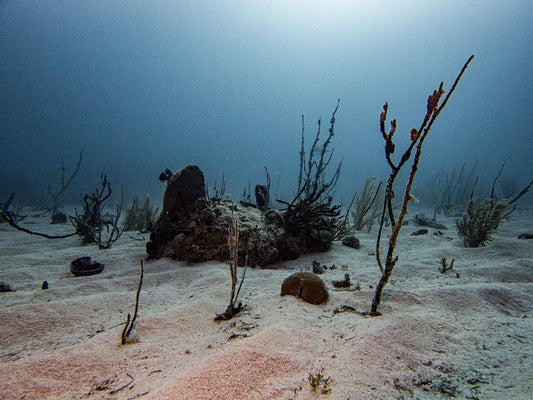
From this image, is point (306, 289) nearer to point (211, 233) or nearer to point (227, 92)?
point (211, 233)

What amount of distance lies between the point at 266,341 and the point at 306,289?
0.81 meters

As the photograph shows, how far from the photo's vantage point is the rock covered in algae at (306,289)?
2004mm

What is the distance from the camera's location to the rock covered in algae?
6.57 feet

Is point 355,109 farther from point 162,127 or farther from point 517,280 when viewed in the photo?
point 517,280

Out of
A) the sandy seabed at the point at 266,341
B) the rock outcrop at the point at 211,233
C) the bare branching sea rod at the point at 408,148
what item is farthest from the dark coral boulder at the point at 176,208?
the bare branching sea rod at the point at 408,148

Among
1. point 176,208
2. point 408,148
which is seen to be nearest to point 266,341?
point 408,148

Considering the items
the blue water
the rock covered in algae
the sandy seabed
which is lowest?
the sandy seabed

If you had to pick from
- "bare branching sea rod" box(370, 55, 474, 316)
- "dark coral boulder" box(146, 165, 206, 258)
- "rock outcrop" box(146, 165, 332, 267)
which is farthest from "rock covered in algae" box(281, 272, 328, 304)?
"dark coral boulder" box(146, 165, 206, 258)

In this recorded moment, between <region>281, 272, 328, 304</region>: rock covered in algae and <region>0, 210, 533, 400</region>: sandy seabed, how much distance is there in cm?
7

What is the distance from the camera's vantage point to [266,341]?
4.35ft

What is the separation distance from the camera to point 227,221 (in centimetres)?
345

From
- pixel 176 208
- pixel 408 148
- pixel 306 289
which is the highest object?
pixel 408 148

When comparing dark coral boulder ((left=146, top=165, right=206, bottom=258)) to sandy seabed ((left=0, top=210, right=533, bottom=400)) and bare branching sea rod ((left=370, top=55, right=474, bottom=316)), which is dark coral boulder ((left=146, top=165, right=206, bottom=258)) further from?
bare branching sea rod ((left=370, top=55, right=474, bottom=316))

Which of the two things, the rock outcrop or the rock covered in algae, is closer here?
the rock covered in algae
